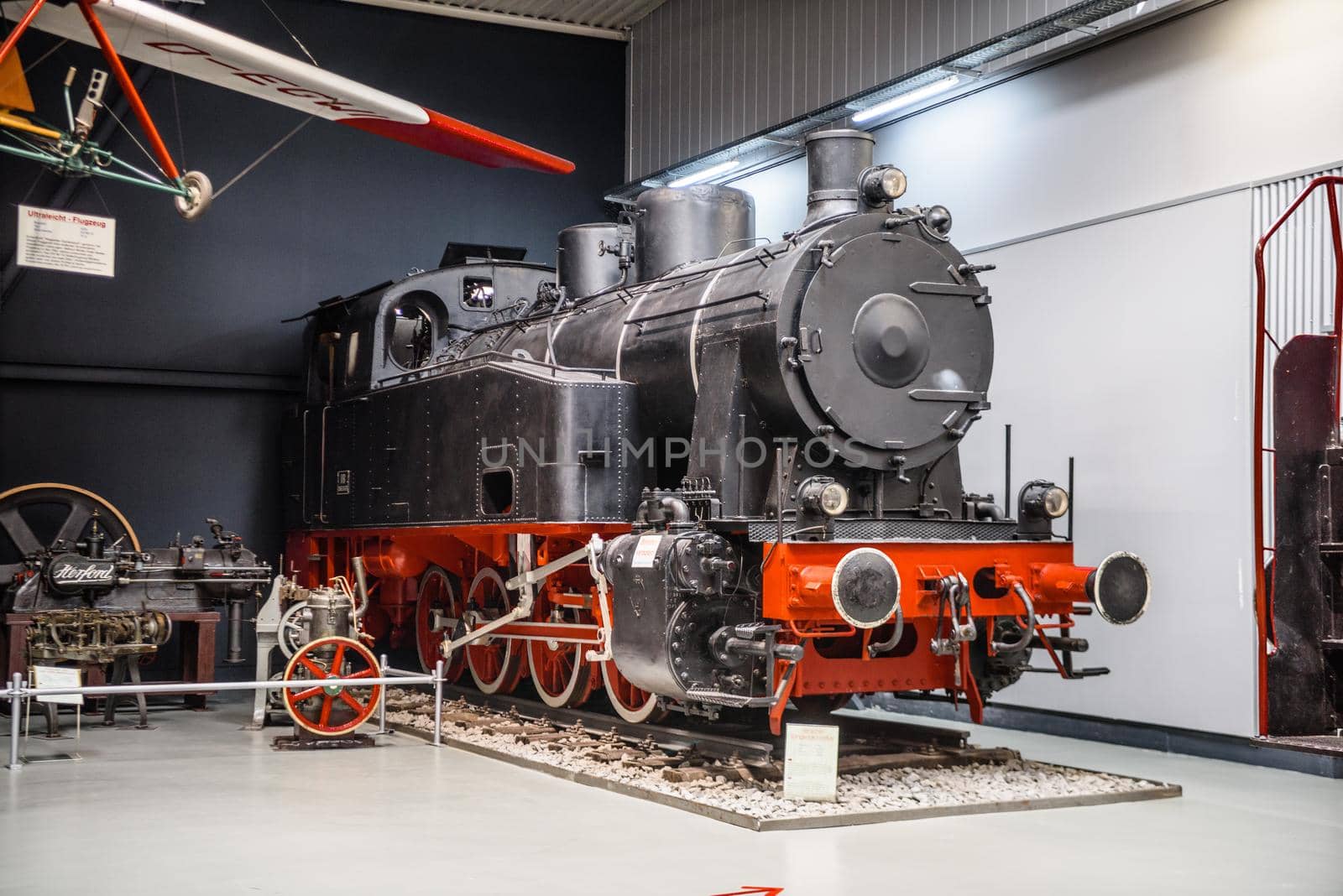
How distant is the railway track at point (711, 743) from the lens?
6.76 m

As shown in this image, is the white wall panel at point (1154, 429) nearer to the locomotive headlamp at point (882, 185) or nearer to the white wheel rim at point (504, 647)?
the locomotive headlamp at point (882, 185)

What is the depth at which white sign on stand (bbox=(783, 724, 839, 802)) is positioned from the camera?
234 inches

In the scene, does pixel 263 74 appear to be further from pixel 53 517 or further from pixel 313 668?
pixel 53 517

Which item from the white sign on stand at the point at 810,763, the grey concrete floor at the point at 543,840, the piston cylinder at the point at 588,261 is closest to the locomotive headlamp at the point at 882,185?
the white sign on stand at the point at 810,763

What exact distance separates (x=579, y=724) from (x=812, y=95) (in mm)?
5619

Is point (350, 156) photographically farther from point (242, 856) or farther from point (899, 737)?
point (242, 856)

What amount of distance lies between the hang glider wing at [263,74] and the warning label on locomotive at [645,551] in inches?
152

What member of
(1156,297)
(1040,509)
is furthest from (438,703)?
(1156,297)

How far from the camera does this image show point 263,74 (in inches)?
333

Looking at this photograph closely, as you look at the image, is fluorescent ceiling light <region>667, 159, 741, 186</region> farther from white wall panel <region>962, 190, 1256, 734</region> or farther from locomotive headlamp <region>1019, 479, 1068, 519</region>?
locomotive headlamp <region>1019, 479, 1068, 519</region>

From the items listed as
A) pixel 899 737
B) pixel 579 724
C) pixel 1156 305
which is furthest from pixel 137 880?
pixel 1156 305

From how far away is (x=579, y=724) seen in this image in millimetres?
8234

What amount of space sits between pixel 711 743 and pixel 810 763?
4.08 feet

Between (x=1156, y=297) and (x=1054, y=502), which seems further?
(x=1156, y=297)
